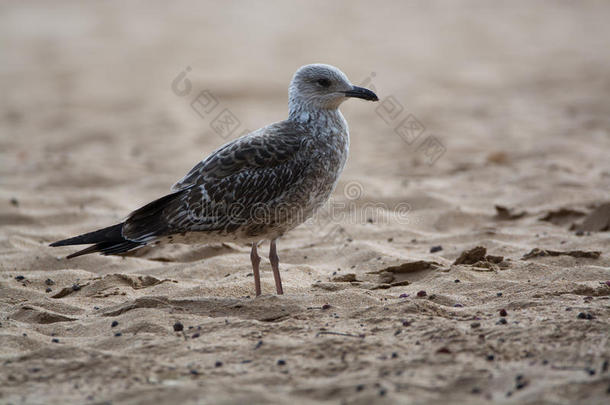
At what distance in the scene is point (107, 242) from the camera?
18.1ft

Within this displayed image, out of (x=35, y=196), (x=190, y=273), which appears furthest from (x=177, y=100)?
(x=190, y=273)

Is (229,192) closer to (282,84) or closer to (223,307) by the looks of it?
(223,307)

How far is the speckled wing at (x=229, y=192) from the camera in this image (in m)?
5.49

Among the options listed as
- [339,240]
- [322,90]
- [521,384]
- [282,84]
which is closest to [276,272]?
[322,90]

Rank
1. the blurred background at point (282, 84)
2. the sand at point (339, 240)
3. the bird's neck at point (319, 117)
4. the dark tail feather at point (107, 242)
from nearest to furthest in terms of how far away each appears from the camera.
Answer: the sand at point (339, 240), the dark tail feather at point (107, 242), the bird's neck at point (319, 117), the blurred background at point (282, 84)

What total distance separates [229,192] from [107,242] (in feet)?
3.21

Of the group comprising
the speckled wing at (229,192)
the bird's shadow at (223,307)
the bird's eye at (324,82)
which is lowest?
the bird's shadow at (223,307)

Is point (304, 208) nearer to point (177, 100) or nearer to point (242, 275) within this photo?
point (242, 275)

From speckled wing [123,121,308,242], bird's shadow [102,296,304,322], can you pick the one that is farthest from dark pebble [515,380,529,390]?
speckled wing [123,121,308,242]

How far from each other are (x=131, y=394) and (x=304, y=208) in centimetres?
224

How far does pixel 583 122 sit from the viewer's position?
38.5 ft

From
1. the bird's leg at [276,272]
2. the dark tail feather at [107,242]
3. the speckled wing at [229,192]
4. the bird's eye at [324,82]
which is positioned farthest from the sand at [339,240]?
the bird's eye at [324,82]

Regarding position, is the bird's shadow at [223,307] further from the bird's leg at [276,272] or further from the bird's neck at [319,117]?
the bird's neck at [319,117]

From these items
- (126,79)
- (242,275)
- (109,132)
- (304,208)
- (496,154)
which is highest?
(126,79)
